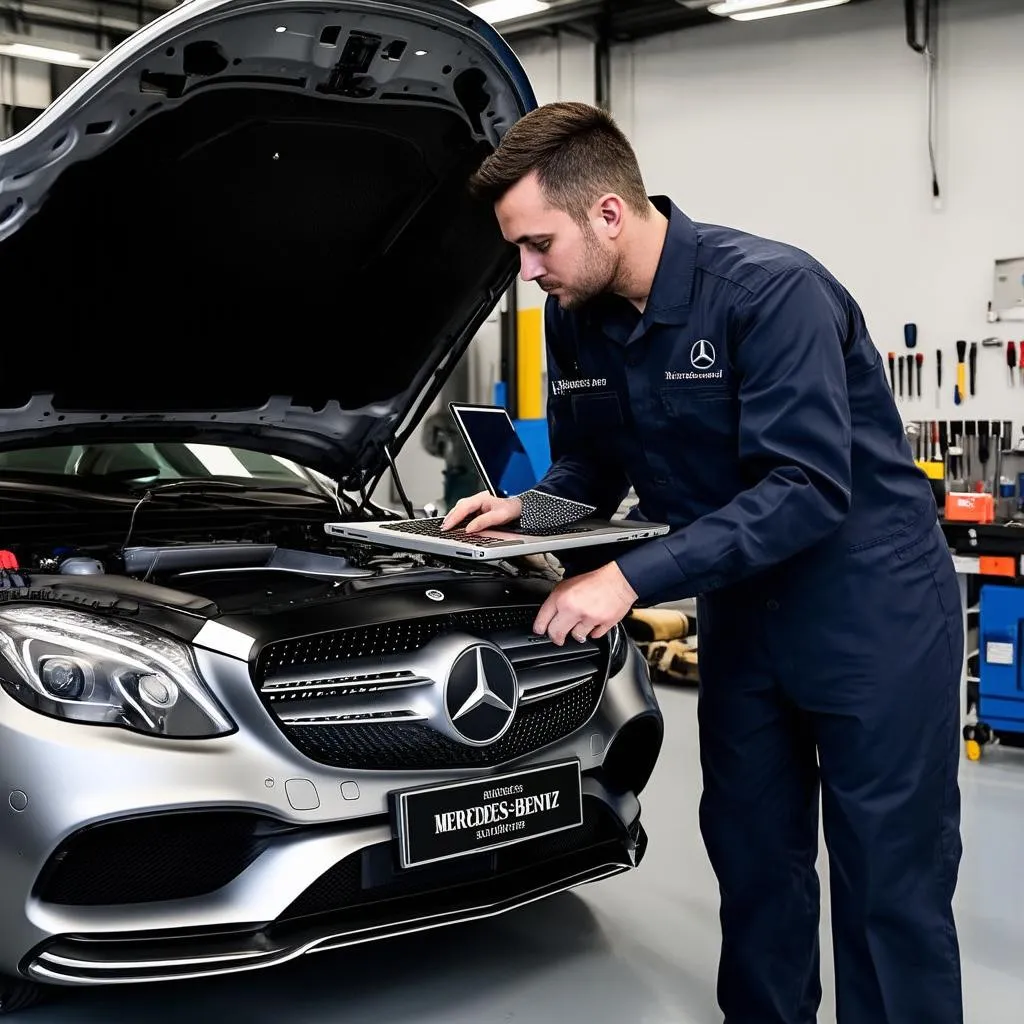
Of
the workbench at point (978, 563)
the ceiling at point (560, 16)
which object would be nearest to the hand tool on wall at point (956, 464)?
the workbench at point (978, 563)

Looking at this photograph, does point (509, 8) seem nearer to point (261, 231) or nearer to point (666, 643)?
point (666, 643)

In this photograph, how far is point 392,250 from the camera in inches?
100

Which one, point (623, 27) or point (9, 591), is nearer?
point (9, 591)

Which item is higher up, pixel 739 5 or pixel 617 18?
Answer: pixel 617 18

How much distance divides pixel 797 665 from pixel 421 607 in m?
0.61

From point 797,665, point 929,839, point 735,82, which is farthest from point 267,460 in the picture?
point 735,82

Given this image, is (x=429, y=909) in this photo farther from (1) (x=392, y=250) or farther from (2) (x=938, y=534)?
(1) (x=392, y=250)

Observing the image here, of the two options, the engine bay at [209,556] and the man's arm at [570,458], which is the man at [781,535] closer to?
the man's arm at [570,458]

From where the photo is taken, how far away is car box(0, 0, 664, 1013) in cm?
175

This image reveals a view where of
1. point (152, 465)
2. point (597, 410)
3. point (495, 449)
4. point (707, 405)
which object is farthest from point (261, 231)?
point (707, 405)

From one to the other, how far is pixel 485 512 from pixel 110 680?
0.62 metres

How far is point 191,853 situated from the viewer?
5.80ft

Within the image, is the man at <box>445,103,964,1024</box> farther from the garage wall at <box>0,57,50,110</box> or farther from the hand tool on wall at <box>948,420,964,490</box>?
the garage wall at <box>0,57,50,110</box>

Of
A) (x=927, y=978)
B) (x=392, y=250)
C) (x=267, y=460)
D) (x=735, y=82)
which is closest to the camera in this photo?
(x=927, y=978)
